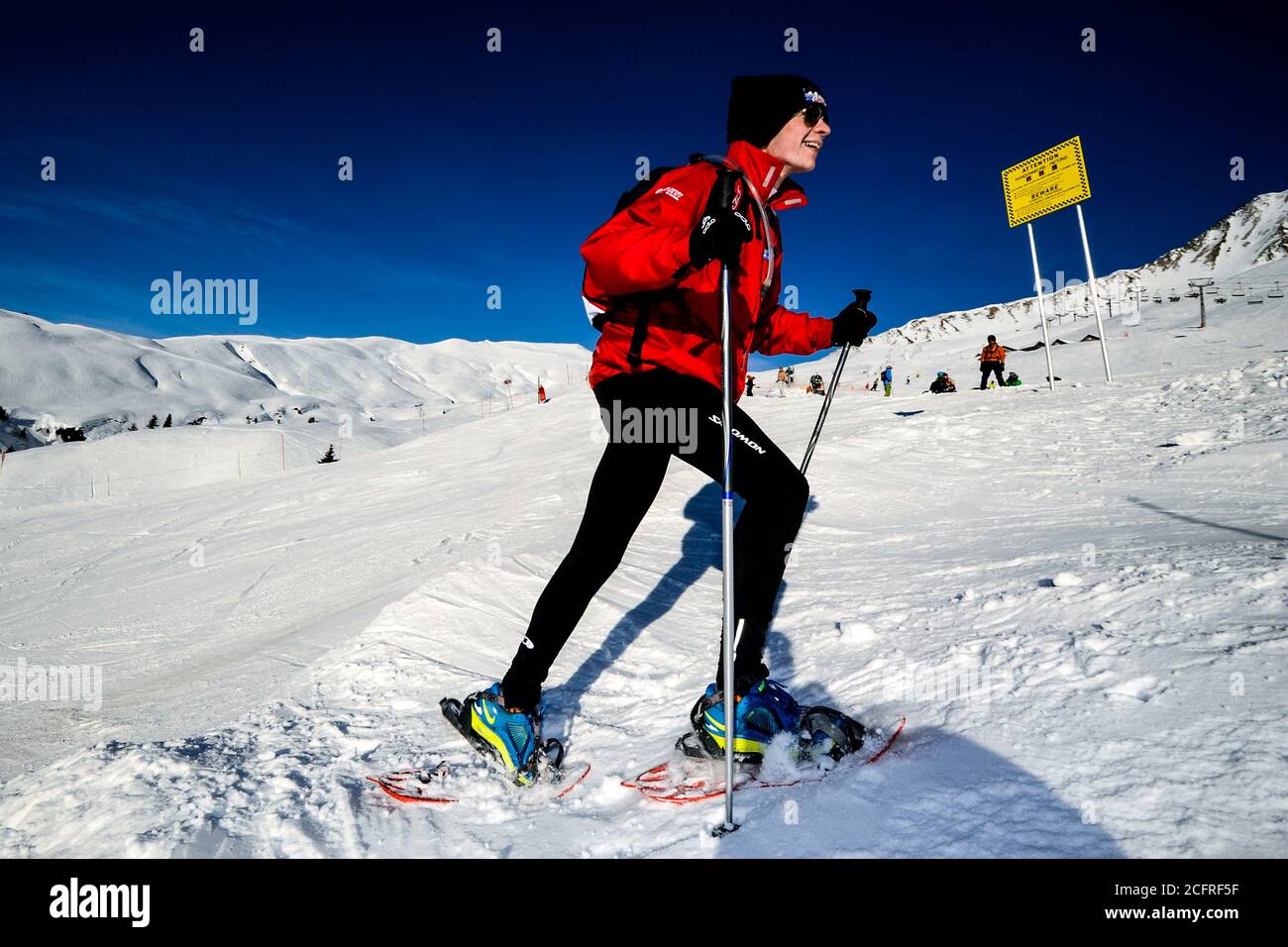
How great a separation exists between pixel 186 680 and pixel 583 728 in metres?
2.78

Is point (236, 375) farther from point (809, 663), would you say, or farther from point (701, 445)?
point (701, 445)

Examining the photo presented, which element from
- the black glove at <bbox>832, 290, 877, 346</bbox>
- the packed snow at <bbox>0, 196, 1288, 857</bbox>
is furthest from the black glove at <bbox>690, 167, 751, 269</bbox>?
the packed snow at <bbox>0, 196, 1288, 857</bbox>

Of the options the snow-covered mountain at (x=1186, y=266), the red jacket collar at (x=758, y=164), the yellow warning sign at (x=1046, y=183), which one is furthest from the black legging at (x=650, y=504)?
the snow-covered mountain at (x=1186, y=266)

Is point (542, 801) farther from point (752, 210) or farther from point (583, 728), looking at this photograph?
point (752, 210)

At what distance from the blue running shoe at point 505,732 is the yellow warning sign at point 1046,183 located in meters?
16.1

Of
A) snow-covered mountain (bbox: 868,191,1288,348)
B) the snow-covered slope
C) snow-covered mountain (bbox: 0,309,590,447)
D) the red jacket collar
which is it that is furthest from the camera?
snow-covered mountain (bbox: 868,191,1288,348)

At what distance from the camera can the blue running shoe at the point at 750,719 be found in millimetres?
Result: 2111

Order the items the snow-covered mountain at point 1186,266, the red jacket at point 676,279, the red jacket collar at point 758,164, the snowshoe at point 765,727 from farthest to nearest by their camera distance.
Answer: the snow-covered mountain at point 1186,266 < the red jacket collar at point 758,164 < the snowshoe at point 765,727 < the red jacket at point 676,279

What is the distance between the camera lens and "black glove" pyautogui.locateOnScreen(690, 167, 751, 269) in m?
1.73

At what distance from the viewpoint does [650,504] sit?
2.07 metres

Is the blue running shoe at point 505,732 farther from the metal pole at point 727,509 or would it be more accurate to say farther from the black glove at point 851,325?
the black glove at point 851,325

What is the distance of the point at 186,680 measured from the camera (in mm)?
3840

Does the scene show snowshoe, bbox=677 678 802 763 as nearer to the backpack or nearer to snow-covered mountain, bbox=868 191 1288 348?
the backpack
